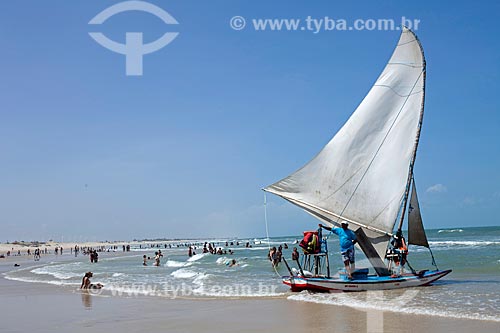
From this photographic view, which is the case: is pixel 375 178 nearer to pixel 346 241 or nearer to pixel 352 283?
pixel 346 241

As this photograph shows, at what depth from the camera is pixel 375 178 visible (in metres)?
16.4

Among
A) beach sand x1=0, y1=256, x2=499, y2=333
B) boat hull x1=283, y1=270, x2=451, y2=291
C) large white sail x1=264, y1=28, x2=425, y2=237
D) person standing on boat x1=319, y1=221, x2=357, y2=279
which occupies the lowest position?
beach sand x1=0, y1=256, x2=499, y2=333

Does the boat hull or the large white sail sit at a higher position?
the large white sail

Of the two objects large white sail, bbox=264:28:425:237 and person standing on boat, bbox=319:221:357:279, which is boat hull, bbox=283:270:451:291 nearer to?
person standing on boat, bbox=319:221:357:279

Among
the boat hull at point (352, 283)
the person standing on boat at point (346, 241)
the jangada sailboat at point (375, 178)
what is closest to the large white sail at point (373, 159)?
the jangada sailboat at point (375, 178)

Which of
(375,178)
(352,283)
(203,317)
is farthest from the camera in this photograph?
(375,178)

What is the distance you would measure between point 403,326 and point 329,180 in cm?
682

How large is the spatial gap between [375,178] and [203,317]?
7.10 m

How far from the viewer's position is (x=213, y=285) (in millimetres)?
21266

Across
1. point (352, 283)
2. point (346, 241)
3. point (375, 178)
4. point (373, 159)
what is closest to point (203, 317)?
point (346, 241)

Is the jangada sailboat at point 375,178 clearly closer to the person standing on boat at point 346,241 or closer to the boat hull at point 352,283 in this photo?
the boat hull at point 352,283

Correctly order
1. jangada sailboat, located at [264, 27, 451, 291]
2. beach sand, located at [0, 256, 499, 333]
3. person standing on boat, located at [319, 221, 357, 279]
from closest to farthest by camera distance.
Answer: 1. beach sand, located at [0, 256, 499, 333]
2. person standing on boat, located at [319, 221, 357, 279]
3. jangada sailboat, located at [264, 27, 451, 291]

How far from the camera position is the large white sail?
53.2 feet

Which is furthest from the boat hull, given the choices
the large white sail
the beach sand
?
the large white sail
